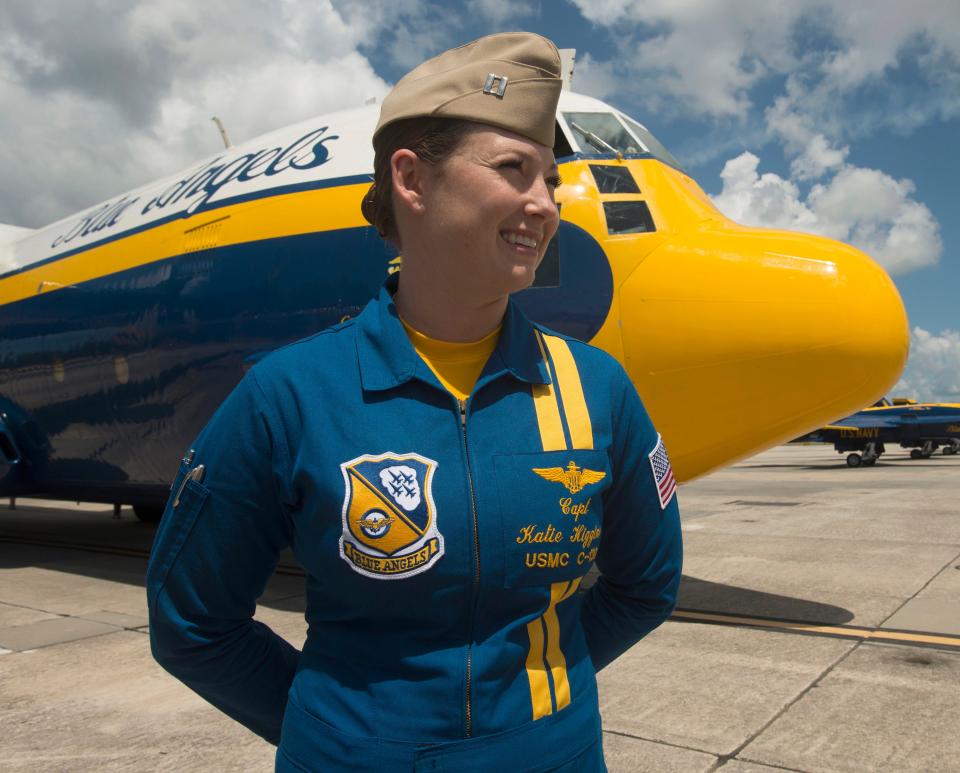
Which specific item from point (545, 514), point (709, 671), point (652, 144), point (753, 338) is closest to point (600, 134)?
point (652, 144)

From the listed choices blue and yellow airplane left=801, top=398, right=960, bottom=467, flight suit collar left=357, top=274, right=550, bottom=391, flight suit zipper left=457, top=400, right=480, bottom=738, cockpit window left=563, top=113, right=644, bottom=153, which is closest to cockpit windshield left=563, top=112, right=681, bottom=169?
cockpit window left=563, top=113, right=644, bottom=153

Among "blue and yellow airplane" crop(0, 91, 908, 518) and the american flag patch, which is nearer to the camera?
the american flag patch

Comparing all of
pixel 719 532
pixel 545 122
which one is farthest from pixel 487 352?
pixel 719 532

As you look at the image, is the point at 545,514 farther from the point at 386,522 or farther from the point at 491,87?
the point at 491,87

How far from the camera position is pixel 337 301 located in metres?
5.92

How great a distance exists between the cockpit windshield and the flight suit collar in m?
4.75

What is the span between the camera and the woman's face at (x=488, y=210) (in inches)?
53.4

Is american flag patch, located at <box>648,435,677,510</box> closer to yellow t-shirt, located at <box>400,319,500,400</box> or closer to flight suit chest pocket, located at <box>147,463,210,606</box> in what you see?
yellow t-shirt, located at <box>400,319,500,400</box>

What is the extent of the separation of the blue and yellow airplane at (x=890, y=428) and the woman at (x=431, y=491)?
26.8 meters

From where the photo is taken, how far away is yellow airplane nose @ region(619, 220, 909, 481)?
481cm

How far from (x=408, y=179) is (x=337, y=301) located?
461cm

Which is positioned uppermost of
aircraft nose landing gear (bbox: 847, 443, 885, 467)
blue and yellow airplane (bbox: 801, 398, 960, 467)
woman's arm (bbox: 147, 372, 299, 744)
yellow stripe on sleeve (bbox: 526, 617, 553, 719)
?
woman's arm (bbox: 147, 372, 299, 744)

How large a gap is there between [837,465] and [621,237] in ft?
83.3

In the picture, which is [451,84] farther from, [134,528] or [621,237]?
[134,528]
